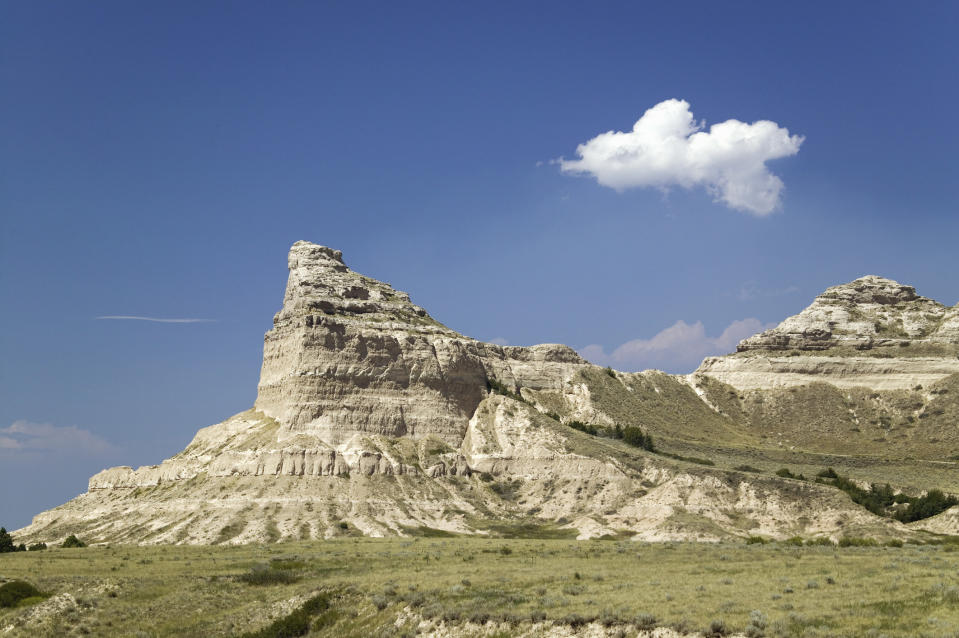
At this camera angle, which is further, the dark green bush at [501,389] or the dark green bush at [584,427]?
the dark green bush at [501,389]

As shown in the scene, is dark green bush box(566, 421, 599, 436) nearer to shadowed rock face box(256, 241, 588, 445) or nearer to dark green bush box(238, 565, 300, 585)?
shadowed rock face box(256, 241, 588, 445)

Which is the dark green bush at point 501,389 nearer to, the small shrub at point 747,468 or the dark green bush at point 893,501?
the small shrub at point 747,468

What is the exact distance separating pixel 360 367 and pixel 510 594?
80.0m

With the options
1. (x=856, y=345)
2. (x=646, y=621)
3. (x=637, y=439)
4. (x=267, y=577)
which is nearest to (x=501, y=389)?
(x=637, y=439)

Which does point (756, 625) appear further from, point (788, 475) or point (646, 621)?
point (788, 475)

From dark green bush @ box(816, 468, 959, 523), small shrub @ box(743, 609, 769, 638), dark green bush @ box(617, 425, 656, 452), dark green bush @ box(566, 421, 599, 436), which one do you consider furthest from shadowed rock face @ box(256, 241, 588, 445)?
small shrub @ box(743, 609, 769, 638)

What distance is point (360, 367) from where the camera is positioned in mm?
120188

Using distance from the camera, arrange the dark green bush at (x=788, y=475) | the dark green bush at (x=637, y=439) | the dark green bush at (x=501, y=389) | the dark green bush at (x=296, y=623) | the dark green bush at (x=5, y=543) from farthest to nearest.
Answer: the dark green bush at (x=501, y=389) < the dark green bush at (x=637, y=439) < the dark green bush at (x=788, y=475) < the dark green bush at (x=5, y=543) < the dark green bush at (x=296, y=623)

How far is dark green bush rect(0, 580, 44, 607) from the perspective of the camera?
46.1m

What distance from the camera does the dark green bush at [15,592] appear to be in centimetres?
4606

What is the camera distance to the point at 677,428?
14425 centimetres

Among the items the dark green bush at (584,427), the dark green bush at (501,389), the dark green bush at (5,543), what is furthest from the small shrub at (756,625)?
the dark green bush at (501,389)

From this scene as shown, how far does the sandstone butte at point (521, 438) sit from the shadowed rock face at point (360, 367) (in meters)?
0.28

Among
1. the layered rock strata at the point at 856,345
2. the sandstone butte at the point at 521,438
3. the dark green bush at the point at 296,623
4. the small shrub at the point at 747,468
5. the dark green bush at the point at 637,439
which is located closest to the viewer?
the dark green bush at the point at 296,623
